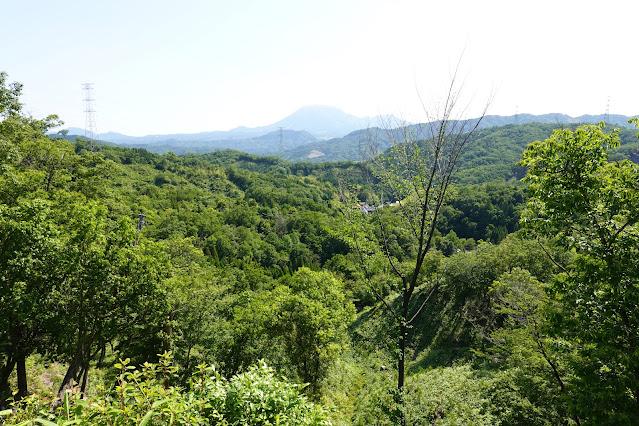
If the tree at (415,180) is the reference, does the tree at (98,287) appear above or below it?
below

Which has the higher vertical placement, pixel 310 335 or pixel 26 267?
pixel 26 267

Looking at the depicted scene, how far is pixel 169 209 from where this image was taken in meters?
59.3

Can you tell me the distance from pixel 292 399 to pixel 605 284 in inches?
231

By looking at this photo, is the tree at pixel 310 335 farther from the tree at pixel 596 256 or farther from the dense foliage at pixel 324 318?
the tree at pixel 596 256

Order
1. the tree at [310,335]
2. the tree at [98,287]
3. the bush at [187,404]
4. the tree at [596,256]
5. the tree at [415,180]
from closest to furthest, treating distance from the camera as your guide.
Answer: the bush at [187,404] < the tree at [596,256] < the tree at [415,180] < the tree at [98,287] < the tree at [310,335]

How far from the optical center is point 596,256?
5.12 metres

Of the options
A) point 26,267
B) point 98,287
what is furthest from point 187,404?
point 26,267

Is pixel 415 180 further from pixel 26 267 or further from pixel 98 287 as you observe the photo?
pixel 26 267

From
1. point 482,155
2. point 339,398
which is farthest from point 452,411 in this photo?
point 482,155

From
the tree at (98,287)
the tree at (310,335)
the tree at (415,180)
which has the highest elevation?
the tree at (415,180)

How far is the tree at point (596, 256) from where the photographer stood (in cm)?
481

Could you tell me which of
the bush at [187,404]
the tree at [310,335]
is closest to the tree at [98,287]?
the tree at [310,335]

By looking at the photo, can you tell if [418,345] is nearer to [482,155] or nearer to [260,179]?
[260,179]

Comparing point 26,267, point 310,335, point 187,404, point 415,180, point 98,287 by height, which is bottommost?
point 310,335
